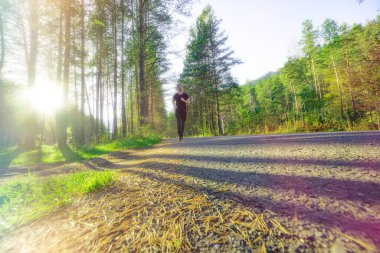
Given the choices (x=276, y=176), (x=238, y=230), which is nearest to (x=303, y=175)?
(x=276, y=176)

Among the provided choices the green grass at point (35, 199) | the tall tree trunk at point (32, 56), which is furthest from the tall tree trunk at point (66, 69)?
the green grass at point (35, 199)

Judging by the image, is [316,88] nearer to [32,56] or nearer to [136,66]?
[136,66]

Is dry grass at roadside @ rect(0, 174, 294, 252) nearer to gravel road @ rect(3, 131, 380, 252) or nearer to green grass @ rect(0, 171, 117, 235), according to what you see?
gravel road @ rect(3, 131, 380, 252)

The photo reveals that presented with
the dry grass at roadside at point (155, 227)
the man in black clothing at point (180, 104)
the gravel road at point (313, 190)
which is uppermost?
the man in black clothing at point (180, 104)

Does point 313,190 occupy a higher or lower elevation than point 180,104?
lower

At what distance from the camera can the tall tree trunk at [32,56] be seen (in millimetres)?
11703

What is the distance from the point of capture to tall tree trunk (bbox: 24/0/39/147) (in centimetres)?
1170

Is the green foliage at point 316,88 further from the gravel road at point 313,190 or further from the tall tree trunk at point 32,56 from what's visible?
the tall tree trunk at point 32,56

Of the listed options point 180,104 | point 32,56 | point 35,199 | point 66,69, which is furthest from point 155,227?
point 32,56

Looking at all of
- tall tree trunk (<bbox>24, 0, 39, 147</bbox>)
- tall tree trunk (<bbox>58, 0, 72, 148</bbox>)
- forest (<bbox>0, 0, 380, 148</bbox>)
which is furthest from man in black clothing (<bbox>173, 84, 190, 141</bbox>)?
tall tree trunk (<bbox>24, 0, 39, 147</bbox>)

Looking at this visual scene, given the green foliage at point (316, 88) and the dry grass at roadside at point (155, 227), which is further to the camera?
the green foliage at point (316, 88)

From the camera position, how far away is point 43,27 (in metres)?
12.0

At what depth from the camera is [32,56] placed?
12062mm

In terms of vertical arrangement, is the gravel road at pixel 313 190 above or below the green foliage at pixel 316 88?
below
